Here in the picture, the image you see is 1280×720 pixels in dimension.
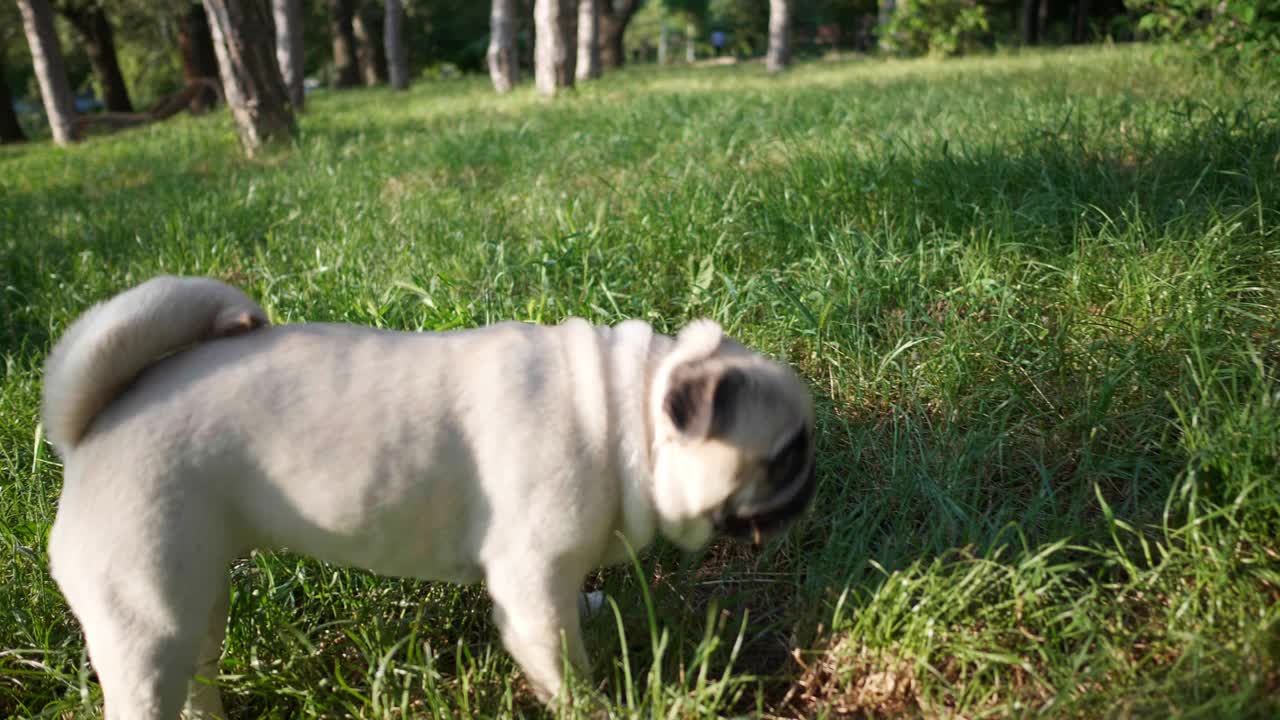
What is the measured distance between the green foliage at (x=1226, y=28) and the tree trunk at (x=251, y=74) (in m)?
8.53

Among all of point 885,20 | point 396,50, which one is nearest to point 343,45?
point 396,50

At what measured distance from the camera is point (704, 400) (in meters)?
1.77

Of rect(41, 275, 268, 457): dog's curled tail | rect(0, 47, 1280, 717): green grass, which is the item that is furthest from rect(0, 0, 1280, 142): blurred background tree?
rect(41, 275, 268, 457): dog's curled tail

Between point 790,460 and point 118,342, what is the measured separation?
156 centimetres

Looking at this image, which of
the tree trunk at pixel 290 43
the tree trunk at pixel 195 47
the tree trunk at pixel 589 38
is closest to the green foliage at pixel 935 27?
the tree trunk at pixel 589 38

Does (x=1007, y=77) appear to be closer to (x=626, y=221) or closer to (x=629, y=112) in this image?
(x=629, y=112)

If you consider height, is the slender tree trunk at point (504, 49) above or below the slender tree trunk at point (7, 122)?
above

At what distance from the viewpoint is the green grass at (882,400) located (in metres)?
2.09

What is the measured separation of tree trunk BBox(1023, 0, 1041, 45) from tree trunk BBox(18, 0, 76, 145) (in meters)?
27.1

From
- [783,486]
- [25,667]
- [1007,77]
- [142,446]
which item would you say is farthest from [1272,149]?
[1007,77]

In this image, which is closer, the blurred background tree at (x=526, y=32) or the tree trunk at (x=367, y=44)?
the blurred background tree at (x=526, y=32)

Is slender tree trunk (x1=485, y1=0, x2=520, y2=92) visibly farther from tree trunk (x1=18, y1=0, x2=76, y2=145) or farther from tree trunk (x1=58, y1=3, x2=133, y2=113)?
tree trunk (x1=58, y1=3, x2=133, y2=113)

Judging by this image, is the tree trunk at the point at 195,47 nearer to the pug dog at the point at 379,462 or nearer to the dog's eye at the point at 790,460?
the pug dog at the point at 379,462

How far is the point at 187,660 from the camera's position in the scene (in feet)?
6.11
